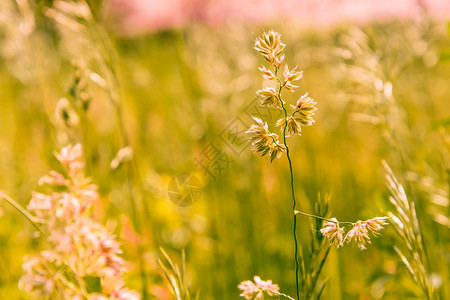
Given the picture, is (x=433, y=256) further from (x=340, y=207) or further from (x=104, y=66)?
(x=104, y=66)

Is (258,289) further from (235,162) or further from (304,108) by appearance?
(235,162)

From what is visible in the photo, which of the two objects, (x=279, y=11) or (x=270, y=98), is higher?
(x=279, y=11)

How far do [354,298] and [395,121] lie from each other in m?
0.92

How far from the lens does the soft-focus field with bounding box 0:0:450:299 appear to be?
130cm

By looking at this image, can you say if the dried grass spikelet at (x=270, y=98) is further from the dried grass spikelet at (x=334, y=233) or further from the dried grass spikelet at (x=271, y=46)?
the dried grass spikelet at (x=334, y=233)

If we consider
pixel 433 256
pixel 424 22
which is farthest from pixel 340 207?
pixel 424 22

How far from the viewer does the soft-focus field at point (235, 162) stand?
1296 millimetres

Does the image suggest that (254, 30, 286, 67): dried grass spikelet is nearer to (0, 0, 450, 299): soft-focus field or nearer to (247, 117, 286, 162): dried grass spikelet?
(247, 117, 286, 162): dried grass spikelet

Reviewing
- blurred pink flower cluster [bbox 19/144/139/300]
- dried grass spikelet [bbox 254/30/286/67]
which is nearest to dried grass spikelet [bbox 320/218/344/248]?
dried grass spikelet [bbox 254/30/286/67]

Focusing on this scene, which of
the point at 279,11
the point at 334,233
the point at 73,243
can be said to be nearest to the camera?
the point at 334,233

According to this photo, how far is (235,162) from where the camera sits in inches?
97.0

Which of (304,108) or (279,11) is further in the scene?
(279,11)

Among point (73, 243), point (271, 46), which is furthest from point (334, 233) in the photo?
point (73, 243)

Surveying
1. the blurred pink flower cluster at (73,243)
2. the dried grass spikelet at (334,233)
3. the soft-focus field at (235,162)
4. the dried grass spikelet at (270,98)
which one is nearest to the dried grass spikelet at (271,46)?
the dried grass spikelet at (270,98)
